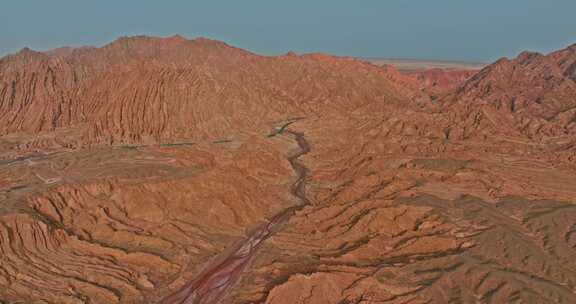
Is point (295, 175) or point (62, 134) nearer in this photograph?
point (295, 175)

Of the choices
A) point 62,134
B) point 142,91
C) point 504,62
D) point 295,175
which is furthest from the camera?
point 504,62

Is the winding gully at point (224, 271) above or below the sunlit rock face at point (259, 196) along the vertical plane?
below

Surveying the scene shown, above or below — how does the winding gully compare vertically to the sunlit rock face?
below

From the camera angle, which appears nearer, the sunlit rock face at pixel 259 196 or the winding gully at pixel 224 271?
the sunlit rock face at pixel 259 196

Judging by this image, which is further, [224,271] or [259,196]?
[259,196]

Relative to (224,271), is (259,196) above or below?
above

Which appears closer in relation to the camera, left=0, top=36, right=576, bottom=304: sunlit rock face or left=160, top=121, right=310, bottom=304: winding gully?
left=0, top=36, right=576, bottom=304: sunlit rock face

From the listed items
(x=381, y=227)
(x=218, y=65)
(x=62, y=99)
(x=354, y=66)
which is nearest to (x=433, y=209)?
(x=381, y=227)

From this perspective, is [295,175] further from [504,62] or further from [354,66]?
[504,62]
